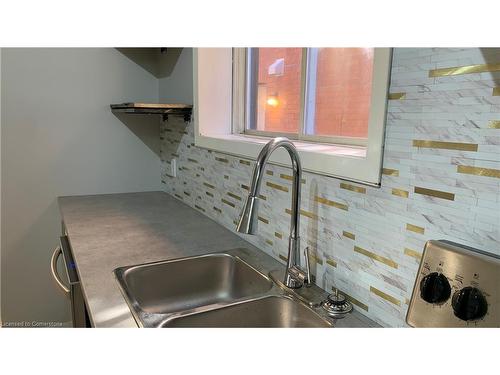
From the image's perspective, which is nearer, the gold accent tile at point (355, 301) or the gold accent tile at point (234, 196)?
the gold accent tile at point (355, 301)

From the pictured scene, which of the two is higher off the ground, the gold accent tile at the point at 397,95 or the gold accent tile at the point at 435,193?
the gold accent tile at the point at 397,95

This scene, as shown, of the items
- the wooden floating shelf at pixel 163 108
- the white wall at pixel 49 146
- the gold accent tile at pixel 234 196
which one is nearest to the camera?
the gold accent tile at pixel 234 196

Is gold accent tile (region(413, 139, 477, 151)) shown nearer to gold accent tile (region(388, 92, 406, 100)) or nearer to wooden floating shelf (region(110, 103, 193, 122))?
gold accent tile (region(388, 92, 406, 100))

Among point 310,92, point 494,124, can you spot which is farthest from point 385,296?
point 310,92

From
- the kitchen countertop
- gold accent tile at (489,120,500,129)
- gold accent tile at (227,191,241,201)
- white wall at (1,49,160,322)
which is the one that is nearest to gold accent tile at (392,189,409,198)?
gold accent tile at (489,120,500,129)

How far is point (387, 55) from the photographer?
2.60ft

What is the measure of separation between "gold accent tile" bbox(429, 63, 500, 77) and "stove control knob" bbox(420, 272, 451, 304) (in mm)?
336

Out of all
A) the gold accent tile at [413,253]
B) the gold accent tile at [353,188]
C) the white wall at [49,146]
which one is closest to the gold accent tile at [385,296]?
the gold accent tile at [413,253]

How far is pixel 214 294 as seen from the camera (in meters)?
1.39

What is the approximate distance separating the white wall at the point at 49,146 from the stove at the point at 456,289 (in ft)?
6.80

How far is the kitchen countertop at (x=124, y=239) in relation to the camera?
38.9 inches

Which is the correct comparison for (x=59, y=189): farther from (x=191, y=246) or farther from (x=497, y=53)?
(x=497, y=53)

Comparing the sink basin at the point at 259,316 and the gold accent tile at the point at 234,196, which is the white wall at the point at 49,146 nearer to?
the gold accent tile at the point at 234,196
